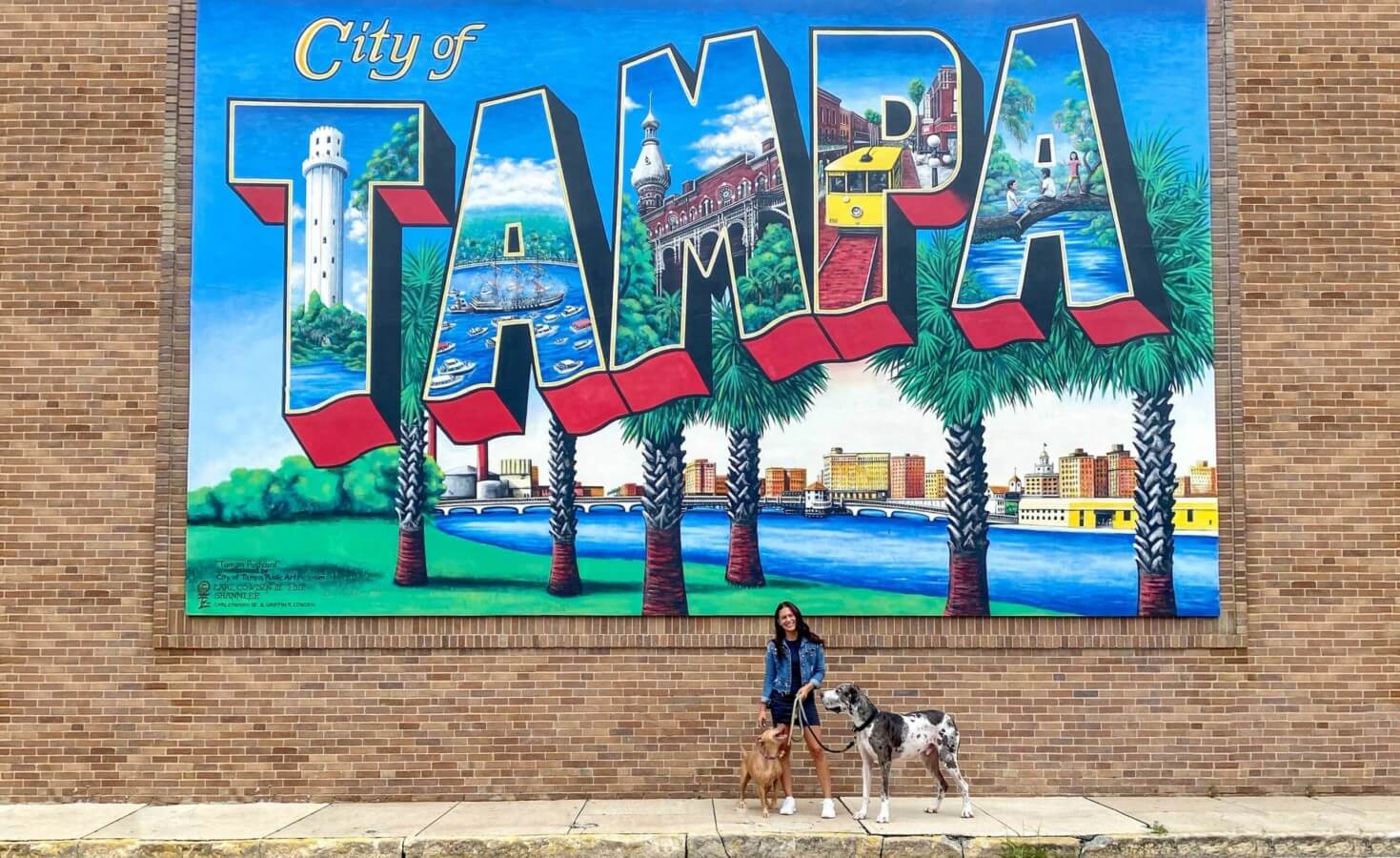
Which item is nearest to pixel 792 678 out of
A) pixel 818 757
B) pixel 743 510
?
pixel 818 757

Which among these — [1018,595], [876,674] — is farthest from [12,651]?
[1018,595]

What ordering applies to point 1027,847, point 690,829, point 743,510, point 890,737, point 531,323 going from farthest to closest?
point 531,323 < point 743,510 < point 890,737 < point 690,829 < point 1027,847

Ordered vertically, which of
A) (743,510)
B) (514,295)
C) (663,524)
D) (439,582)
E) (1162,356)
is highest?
(514,295)

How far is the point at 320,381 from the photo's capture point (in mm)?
9062

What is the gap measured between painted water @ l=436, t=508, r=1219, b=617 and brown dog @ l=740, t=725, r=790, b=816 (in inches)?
52.9

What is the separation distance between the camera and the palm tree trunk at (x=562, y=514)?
9.05 meters

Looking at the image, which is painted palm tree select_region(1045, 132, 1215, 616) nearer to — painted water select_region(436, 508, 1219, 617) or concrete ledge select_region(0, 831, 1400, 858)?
painted water select_region(436, 508, 1219, 617)

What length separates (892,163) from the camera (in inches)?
Result: 367

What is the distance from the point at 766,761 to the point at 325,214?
5392 mm

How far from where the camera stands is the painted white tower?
29.9 feet

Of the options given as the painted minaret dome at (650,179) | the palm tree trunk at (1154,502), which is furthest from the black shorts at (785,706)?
the painted minaret dome at (650,179)

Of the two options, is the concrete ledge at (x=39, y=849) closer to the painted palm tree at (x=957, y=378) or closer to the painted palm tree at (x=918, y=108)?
the painted palm tree at (x=957, y=378)

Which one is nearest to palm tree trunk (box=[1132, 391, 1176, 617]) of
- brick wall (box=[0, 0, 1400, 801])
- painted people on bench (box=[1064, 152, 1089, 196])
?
brick wall (box=[0, 0, 1400, 801])

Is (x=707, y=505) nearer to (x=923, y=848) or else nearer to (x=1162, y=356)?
(x=923, y=848)
